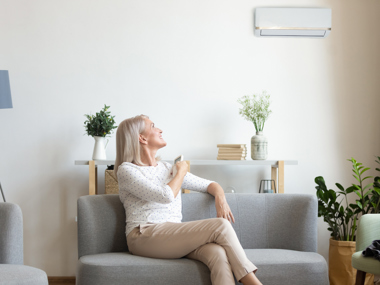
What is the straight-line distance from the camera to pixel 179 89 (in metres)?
4.14

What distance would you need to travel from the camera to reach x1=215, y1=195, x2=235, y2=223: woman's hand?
2956 millimetres

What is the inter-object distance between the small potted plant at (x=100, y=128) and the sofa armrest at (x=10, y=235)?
1.34 m

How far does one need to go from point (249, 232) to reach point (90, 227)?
3.29 feet

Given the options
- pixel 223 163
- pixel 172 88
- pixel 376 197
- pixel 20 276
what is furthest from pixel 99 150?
pixel 376 197

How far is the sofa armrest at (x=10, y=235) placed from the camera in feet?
8.12

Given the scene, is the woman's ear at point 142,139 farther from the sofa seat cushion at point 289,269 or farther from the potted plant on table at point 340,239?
the potted plant on table at point 340,239

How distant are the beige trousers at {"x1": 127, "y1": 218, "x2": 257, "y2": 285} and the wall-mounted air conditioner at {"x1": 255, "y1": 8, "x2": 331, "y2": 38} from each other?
81.0 inches

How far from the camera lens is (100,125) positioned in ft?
12.5

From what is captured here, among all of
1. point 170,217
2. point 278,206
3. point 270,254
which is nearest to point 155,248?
point 170,217

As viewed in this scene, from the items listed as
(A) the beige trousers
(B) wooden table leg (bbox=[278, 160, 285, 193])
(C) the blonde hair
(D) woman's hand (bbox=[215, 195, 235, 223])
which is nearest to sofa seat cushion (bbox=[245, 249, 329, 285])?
(A) the beige trousers

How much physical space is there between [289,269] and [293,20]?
89.9 inches

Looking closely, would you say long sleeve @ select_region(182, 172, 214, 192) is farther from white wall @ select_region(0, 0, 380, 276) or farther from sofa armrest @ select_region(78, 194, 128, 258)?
white wall @ select_region(0, 0, 380, 276)

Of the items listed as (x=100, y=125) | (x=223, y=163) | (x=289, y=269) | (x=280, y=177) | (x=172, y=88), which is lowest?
(x=289, y=269)

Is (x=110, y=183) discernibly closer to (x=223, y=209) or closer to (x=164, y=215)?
(x=164, y=215)
